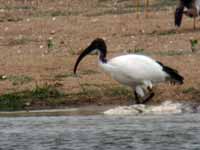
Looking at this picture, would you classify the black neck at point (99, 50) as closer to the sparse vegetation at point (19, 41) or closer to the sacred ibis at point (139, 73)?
the sacred ibis at point (139, 73)

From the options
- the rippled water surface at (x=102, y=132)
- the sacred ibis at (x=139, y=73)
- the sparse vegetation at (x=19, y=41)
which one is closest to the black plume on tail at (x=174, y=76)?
the sacred ibis at (x=139, y=73)

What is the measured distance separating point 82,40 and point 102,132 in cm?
881

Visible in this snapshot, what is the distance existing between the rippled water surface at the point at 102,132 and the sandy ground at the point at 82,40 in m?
1.71

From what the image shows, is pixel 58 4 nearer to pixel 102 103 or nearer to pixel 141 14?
pixel 141 14

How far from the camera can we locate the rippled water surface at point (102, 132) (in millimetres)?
11633

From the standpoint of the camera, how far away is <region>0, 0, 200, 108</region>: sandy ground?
1608cm

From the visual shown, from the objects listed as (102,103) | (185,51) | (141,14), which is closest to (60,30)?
(141,14)

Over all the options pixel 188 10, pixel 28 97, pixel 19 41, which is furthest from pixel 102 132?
pixel 188 10

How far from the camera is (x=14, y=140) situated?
39.9 feet

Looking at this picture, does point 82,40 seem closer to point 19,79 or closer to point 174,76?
point 19,79

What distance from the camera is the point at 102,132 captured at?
12.6m

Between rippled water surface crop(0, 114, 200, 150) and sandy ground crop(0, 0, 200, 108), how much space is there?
67.1 inches

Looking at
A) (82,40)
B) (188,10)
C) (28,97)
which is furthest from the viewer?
(188,10)

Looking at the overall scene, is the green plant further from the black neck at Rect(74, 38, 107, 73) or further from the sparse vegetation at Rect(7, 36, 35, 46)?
the sparse vegetation at Rect(7, 36, 35, 46)
